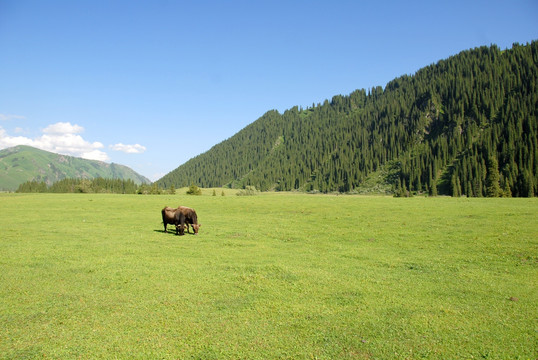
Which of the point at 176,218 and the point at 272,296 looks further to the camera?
the point at 176,218

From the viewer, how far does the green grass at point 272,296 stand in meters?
7.90

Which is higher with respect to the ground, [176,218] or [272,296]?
[176,218]

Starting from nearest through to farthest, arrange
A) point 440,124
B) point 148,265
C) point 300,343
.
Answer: point 300,343, point 148,265, point 440,124

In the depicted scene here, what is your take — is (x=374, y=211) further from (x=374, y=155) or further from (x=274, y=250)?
(x=374, y=155)

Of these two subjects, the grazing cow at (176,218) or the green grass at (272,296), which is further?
the grazing cow at (176,218)

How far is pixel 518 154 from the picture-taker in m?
120

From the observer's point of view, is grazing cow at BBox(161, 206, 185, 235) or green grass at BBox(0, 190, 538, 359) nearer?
green grass at BBox(0, 190, 538, 359)

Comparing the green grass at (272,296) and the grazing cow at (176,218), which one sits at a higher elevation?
the grazing cow at (176,218)

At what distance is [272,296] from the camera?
11531 millimetres

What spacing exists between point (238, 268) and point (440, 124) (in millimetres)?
211808

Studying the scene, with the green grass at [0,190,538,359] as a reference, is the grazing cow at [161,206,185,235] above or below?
above

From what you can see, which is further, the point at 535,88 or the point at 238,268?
the point at 535,88

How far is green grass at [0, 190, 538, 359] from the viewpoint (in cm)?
790

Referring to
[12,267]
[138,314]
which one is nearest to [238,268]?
[138,314]
